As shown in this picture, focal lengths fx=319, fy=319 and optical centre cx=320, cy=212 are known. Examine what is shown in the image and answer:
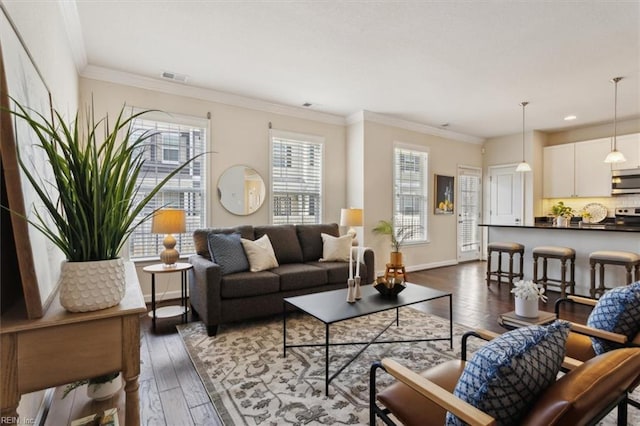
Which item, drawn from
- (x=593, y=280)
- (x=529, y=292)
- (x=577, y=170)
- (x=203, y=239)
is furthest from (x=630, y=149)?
(x=203, y=239)

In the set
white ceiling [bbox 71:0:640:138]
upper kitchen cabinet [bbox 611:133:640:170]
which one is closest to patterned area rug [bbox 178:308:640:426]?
white ceiling [bbox 71:0:640:138]

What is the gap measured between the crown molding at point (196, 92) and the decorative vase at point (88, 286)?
3446 millimetres

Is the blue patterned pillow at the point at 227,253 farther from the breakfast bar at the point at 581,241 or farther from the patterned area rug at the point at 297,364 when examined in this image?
the breakfast bar at the point at 581,241

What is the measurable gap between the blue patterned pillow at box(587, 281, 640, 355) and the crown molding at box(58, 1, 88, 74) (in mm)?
4234

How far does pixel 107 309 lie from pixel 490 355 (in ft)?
4.63

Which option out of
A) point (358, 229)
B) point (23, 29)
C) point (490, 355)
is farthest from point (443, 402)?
point (358, 229)

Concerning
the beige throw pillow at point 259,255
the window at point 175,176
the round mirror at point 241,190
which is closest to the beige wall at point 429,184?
the round mirror at point 241,190

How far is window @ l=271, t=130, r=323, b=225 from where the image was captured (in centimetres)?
508

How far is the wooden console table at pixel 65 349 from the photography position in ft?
3.49

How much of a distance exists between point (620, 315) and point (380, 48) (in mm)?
2916

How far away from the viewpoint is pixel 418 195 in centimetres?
634

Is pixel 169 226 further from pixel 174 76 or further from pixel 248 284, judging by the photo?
pixel 174 76

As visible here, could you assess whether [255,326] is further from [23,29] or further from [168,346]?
[23,29]

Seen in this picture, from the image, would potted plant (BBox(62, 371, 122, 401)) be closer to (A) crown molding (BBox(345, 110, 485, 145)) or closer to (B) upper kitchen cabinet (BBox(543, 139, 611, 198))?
(A) crown molding (BBox(345, 110, 485, 145))
